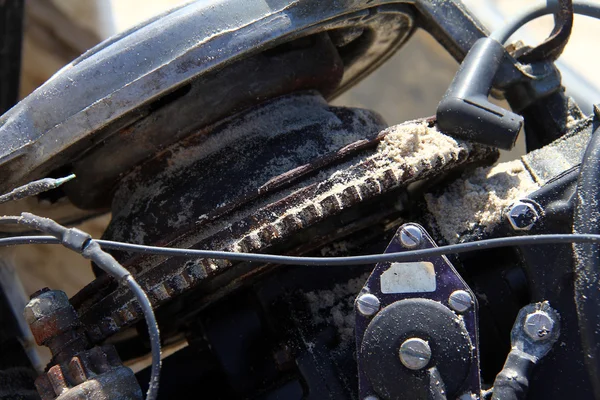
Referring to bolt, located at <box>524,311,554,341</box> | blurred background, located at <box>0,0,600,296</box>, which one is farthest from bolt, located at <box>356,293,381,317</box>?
blurred background, located at <box>0,0,600,296</box>

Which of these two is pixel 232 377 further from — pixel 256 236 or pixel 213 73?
pixel 213 73

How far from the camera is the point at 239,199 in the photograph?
0.74 m

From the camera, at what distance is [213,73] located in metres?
0.81

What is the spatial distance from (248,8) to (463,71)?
26 cm

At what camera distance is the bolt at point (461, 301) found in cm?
72

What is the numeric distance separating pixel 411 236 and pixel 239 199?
0.18 metres

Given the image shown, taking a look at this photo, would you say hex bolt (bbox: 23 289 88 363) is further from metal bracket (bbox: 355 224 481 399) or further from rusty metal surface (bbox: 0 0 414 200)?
metal bracket (bbox: 355 224 481 399)

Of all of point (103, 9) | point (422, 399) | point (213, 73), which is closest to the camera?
point (422, 399)

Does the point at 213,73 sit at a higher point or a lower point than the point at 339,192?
higher

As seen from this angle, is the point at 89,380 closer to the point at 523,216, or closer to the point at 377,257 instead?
the point at 377,257

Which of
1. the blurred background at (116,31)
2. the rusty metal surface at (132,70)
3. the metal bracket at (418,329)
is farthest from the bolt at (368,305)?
the blurred background at (116,31)

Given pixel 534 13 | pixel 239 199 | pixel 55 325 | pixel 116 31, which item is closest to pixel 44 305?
pixel 55 325

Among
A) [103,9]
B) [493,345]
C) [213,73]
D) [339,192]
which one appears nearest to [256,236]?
[339,192]

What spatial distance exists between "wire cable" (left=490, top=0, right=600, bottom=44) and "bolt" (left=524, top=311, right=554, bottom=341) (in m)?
0.33
